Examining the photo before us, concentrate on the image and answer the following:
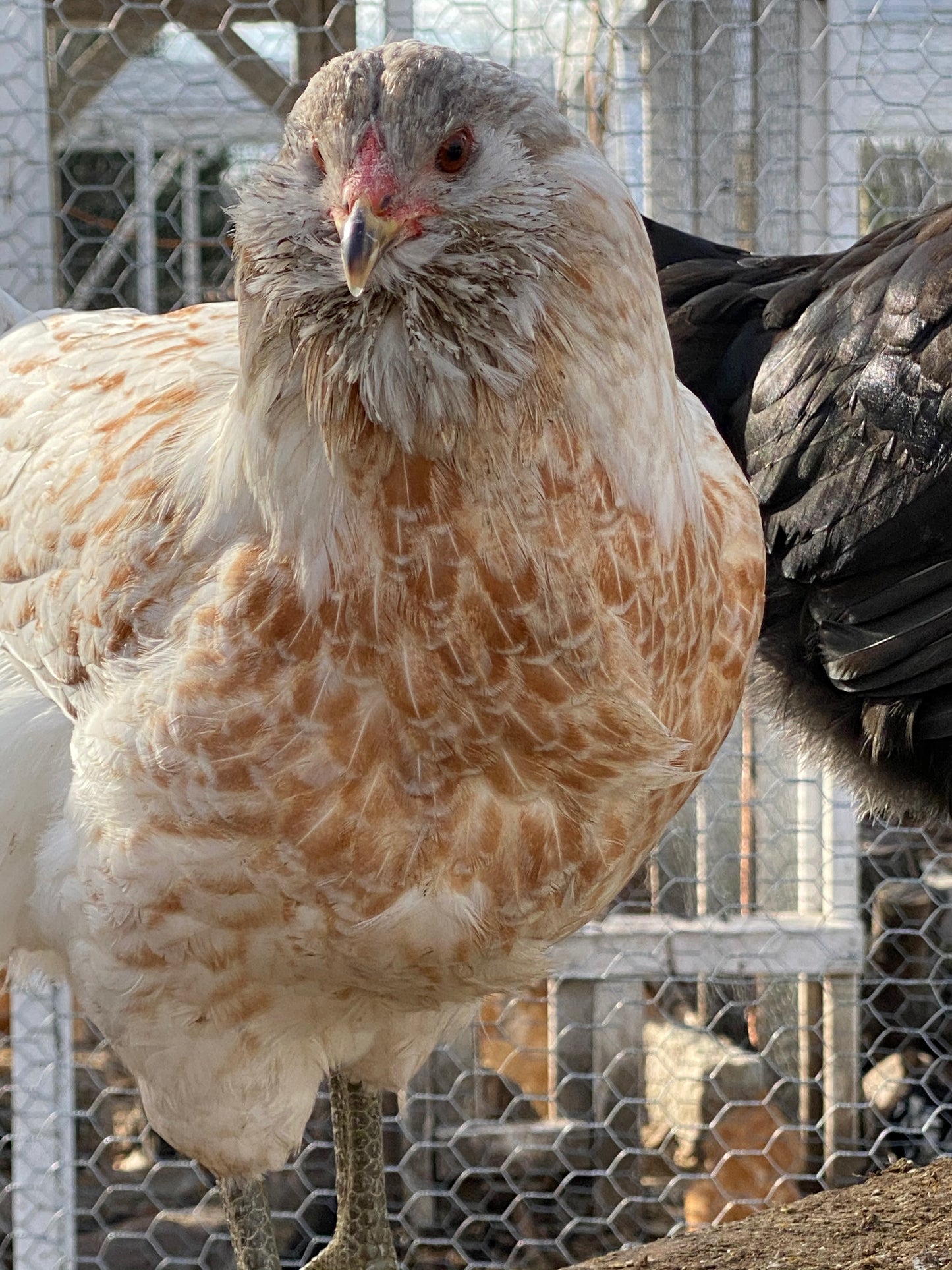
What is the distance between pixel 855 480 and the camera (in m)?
2.11

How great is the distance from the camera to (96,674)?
52.8 inches

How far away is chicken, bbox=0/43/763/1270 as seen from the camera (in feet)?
3.38

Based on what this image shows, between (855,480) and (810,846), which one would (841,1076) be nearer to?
(810,846)

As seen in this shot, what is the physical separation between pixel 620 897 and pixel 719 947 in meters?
0.25

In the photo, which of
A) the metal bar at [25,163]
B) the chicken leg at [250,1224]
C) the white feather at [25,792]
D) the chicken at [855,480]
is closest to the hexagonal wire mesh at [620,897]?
the metal bar at [25,163]

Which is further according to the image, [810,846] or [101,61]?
[810,846]

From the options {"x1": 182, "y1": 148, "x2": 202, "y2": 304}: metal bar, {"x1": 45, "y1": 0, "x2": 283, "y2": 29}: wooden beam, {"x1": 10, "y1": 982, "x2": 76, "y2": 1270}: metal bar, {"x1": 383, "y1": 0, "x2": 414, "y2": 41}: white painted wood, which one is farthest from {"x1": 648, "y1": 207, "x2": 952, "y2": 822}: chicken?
{"x1": 10, "y1": 982, "x2": 76, "y2": 1270}: metal bar

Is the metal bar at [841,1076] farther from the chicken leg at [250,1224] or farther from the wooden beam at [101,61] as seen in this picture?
the wooden beam at [101,61]

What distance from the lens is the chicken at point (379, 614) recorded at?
1029 mm

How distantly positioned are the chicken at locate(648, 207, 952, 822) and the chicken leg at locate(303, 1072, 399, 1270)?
996 millimetres

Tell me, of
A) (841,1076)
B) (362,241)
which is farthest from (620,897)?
(362,241)

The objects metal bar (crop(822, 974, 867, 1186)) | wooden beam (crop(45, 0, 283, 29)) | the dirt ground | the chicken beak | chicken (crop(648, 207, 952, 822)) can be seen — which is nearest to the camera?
the chicken beak

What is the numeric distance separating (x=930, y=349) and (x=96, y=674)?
53.5 inches

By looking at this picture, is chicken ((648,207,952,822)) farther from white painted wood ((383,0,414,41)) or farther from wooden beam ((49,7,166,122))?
wooden beam ((49,7,166,122))
